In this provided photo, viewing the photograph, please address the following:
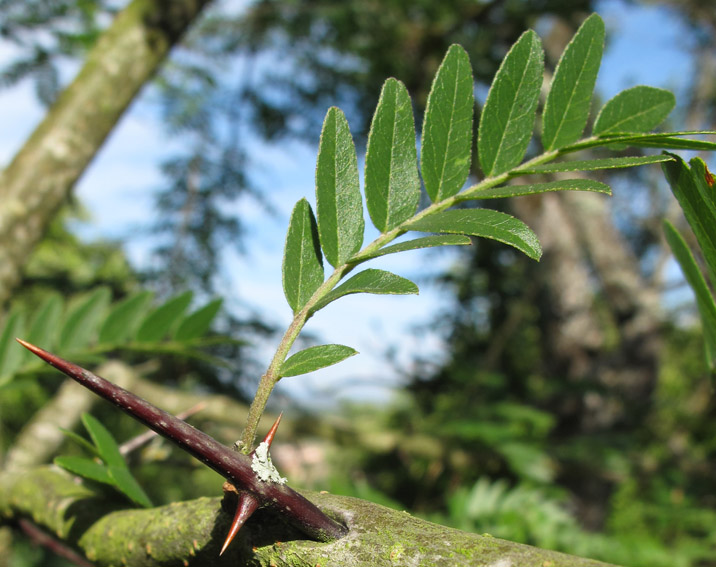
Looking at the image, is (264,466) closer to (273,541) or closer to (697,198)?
(273,541)

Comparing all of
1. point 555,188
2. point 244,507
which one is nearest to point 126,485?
point 244,507

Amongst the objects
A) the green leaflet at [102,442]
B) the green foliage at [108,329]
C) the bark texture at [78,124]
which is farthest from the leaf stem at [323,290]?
the bark texture at [78,124]

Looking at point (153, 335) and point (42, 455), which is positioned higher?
point (153, 335)

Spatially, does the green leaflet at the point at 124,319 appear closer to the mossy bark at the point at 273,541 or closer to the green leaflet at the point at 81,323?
the green leaflet at the point at 81,323

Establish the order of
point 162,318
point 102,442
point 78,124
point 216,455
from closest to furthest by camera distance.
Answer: point 216,455 → point 102,442 → point 162,318 → point 78,124

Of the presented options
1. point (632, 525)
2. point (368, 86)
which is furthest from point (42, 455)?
point (632, 525)

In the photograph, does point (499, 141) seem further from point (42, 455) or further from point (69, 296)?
point (69, 296)

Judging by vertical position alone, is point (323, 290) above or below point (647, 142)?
below
